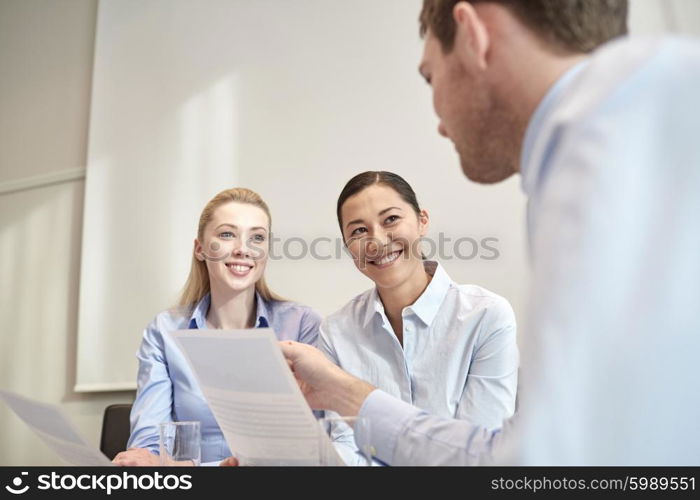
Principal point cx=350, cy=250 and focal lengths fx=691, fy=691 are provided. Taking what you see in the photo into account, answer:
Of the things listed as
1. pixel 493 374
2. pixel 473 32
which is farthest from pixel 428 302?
pixel 473 32

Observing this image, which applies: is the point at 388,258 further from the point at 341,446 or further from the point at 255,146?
the point at 255,146

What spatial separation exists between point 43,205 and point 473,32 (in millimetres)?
3297

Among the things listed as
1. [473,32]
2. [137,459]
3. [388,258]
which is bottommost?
[137,459]


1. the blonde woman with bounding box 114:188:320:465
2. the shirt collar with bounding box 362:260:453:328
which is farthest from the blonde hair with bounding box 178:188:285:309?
the shirt collar with bounding box 362:260:453:328

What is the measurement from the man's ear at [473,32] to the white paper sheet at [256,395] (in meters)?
0.41

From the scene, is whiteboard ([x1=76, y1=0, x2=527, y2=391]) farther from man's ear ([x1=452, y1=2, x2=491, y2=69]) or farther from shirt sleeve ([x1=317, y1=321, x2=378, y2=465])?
man's ear ([x1=452, y1=2, x2=491, y2=69])

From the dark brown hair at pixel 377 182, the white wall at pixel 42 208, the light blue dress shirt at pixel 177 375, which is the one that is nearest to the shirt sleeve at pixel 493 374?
the dark brown hair at pixel 377 182

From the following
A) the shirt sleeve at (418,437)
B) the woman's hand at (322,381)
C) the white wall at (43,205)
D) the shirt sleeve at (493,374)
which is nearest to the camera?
the shirt sleeve at (418,437)

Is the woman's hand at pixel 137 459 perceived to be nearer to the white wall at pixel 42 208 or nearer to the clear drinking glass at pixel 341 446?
the clear drinking glass at pixel 341 446

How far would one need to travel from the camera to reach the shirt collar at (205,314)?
2.36 m

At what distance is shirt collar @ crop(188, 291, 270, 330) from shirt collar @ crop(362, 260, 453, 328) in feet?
1.61

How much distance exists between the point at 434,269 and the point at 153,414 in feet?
3.12

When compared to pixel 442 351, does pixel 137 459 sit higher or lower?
lower

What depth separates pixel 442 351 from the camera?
6.15 feet
